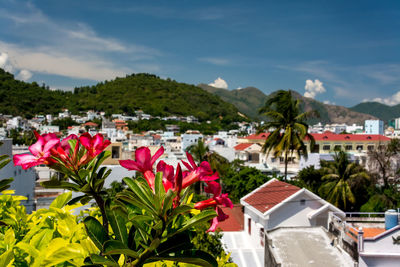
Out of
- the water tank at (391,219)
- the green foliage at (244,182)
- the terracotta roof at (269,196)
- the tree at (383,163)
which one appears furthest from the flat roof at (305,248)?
the tree at (383,163)

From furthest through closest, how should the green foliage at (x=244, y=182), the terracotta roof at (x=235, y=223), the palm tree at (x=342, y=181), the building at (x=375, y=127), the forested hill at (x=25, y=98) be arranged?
1. the forested hill at (x=25, y=98)
2. the building at (x=375, y=127)
3. the green foliage at (x=244, y=182)
4. the palm tree at (x=342, y=181)
5. the terracotta roof at (x=235, y=223)

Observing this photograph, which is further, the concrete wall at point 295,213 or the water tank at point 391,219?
the concrete wall at point 295,213

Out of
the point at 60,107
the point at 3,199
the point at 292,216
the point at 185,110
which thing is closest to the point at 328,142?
the point at 292,216

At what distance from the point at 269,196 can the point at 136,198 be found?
48.5ft

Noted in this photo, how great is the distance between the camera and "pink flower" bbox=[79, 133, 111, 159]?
4.84ft

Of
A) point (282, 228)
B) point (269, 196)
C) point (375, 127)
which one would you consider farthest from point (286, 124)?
point (375, 127)

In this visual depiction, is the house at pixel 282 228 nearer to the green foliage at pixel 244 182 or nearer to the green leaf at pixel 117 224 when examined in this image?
the green foliage at pixel 244 182

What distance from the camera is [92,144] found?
150cm

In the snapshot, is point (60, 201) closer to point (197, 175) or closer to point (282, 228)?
point (197, 175)

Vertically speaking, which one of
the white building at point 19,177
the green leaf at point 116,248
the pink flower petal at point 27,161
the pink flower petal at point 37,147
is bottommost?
the white building at point 19,177

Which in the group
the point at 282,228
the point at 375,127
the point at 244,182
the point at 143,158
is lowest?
the point at 282,228

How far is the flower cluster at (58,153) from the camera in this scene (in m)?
1.41

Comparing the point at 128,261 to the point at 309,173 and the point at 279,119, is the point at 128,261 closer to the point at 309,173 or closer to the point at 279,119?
the point at 279,119

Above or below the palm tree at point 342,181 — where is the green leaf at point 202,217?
above
